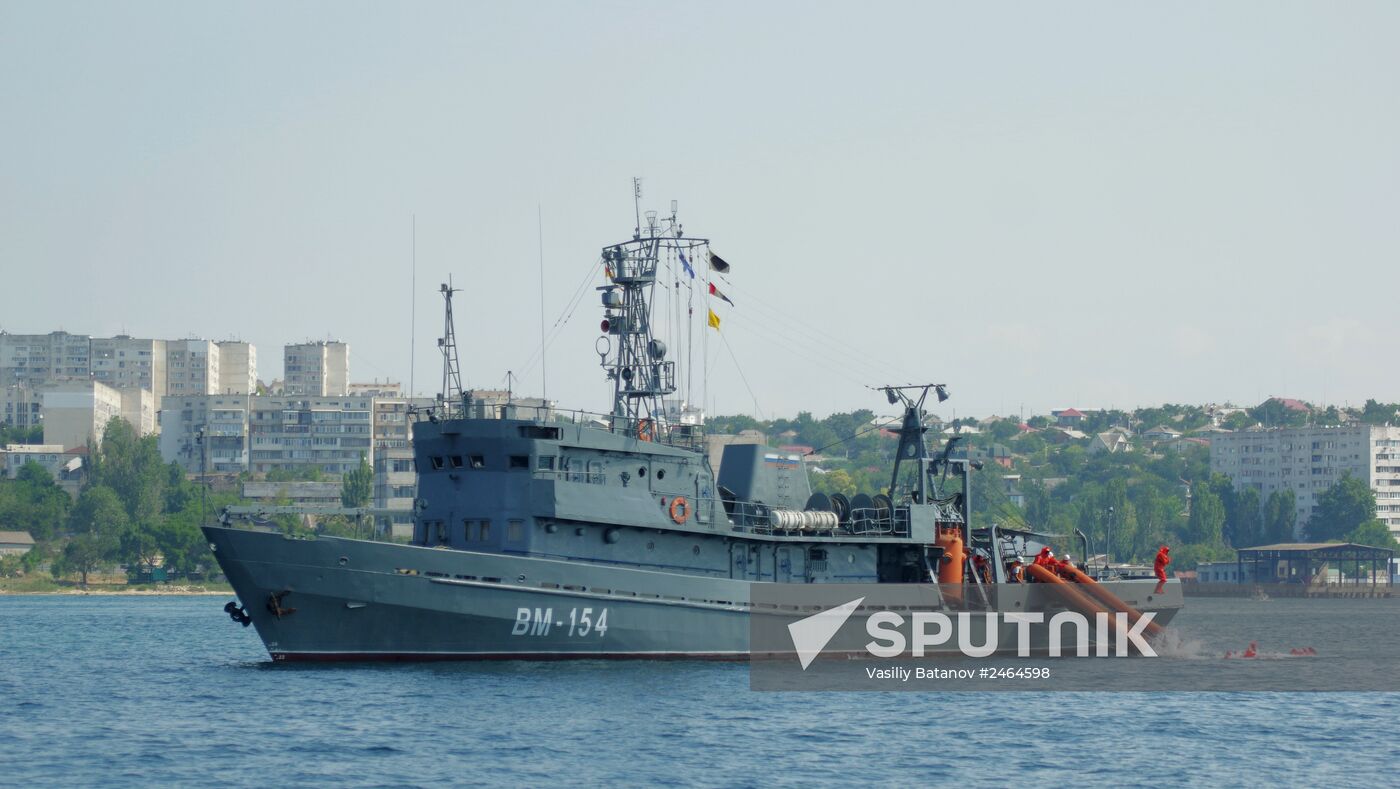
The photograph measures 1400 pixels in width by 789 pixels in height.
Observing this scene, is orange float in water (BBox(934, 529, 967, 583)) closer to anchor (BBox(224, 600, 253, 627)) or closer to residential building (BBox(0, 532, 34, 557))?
anchor (BBox(224, 600, 253, 627))

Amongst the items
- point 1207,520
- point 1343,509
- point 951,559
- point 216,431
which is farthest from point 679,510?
point 1343,509

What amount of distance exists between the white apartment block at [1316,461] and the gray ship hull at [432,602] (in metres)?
145

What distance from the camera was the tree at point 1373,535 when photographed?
156 meters

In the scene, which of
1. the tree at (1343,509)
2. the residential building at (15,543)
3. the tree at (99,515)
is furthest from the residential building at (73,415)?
the tree at (1343,509)

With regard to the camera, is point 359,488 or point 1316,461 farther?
point 1316,461

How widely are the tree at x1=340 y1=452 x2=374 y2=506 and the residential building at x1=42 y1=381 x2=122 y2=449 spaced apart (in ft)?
174

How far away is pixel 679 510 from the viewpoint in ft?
129

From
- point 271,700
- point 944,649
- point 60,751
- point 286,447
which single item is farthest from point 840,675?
point 286,447

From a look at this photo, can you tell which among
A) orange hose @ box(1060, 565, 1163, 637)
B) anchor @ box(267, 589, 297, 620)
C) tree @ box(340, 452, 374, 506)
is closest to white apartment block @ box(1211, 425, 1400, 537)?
tree @ box(340, 452, 374, 506)

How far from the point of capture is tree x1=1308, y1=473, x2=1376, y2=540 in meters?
161

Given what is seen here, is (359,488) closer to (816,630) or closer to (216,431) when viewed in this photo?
(216,431)

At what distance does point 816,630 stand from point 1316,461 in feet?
488

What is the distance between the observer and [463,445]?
38.9m

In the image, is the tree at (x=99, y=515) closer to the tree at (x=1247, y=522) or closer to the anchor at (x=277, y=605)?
the anchor at (x=277, y=605)
